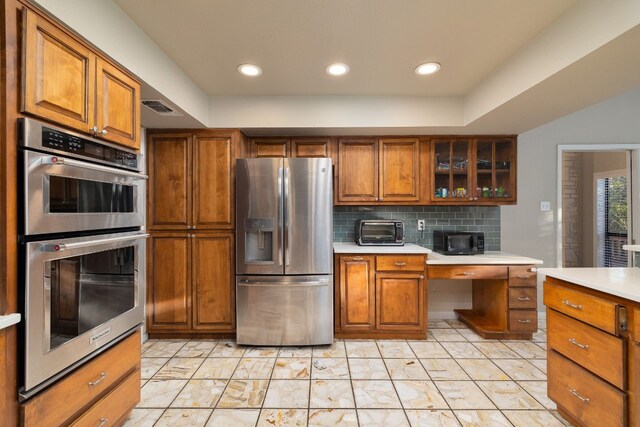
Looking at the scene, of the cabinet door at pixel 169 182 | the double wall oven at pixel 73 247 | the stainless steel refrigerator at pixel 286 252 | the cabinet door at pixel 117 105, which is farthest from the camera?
the cabinet door at pixel 169 182

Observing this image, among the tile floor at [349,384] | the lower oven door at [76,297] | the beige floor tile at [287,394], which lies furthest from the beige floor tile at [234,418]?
the lower oven door at [76,297]

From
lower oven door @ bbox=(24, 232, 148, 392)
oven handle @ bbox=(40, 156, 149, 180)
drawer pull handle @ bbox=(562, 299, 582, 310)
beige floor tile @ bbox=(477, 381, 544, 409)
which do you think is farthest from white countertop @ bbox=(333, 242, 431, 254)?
oven handle @ bbox=(40, 156, 149, 180)

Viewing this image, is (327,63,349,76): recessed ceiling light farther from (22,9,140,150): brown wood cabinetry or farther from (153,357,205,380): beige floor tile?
(153,357,205,380): beige floor tile

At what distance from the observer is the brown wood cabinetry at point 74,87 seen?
1.16 m

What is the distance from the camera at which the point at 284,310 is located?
108 inches

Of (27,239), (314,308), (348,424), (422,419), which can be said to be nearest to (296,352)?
(314,308)

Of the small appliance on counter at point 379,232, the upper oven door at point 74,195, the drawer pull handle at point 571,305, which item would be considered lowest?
the drawer pull handle at point 571,305

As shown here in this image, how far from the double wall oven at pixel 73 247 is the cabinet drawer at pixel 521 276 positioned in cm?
317

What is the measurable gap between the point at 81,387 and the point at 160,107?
1.91 metres

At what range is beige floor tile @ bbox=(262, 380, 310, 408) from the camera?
195cm

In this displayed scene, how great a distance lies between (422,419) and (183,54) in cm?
288

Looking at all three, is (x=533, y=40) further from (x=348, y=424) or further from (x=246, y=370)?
(x=246, y=370)

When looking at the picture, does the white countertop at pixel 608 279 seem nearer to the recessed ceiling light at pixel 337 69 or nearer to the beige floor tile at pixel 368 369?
the beige floor tile at pixel 368 369

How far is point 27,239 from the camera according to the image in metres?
1.13
